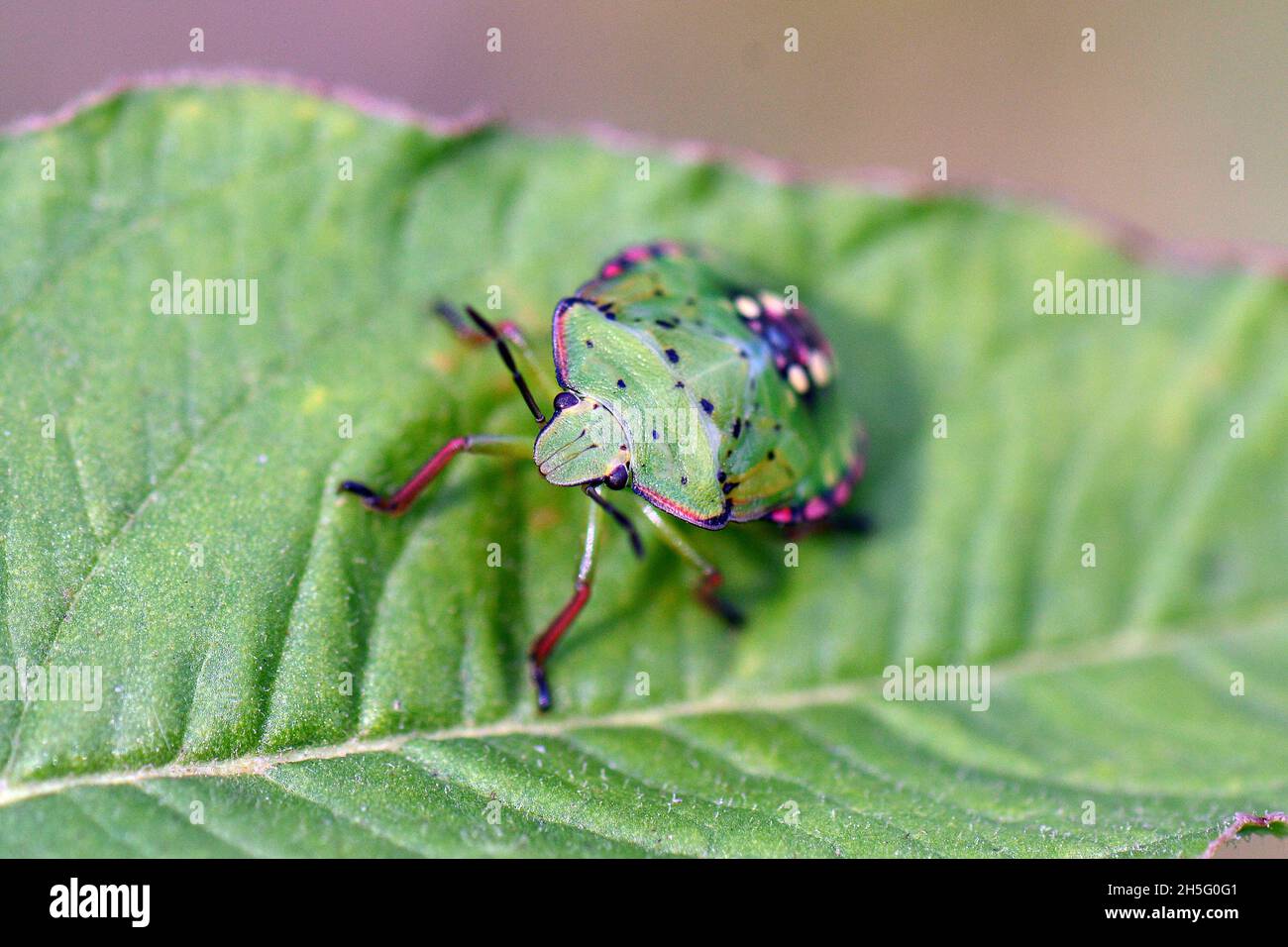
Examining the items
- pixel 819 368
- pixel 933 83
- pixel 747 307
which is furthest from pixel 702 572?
pixel 933 83

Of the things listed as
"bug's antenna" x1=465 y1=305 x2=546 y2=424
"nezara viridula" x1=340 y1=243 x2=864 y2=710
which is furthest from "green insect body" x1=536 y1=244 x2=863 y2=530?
"bug's antenna" x1=465 y1=305 x2=546 y2=424

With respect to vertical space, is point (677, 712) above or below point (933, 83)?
below

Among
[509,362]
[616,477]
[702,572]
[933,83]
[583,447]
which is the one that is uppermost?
[933,83]

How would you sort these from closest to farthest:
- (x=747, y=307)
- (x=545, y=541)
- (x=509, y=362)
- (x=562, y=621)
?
1. (x=509, y=362)
2. (x=562, y=621)
3. (x=545, y=541)
4. (x=747, y=307)

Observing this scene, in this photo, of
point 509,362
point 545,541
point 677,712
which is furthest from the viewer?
point 545,541

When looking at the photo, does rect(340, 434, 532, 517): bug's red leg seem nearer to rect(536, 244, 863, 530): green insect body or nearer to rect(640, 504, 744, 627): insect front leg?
rect(536, 244, 863, 530): green insect body

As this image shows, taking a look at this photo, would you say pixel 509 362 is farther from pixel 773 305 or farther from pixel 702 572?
pixel 773 305
